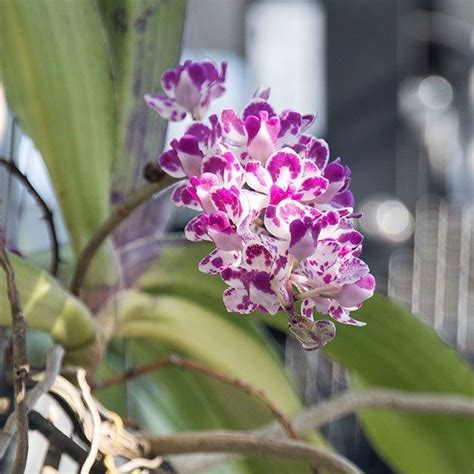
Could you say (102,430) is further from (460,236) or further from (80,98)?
(460,236)

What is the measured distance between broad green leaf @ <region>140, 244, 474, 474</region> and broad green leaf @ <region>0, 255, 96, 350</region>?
0.19ft

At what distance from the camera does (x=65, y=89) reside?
29 cm

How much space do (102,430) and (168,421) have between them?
0.17 metres

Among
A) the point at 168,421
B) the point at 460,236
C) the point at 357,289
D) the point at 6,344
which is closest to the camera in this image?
the point at 357,289

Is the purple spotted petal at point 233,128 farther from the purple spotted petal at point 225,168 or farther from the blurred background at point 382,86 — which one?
the blurred background at point 382,86

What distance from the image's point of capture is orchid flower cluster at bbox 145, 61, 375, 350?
0.18 meters

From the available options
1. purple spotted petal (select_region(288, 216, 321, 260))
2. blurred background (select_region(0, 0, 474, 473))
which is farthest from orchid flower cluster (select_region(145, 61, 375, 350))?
blurred background (select_region(0, 0, 474, 473))

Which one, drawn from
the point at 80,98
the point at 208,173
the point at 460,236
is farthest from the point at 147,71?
the point at 460,236

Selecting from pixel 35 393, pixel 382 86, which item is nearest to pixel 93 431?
pixel 35 393

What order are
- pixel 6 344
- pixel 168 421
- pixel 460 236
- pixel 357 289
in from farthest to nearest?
pixel 460 236 → pixel 168 421 → pixel 6 344 → pixel 357 289

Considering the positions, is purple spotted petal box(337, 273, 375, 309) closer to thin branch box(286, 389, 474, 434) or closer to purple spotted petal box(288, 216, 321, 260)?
purple spotted petal box(288, 216, 321, 260)

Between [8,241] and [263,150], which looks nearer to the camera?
[263,150]

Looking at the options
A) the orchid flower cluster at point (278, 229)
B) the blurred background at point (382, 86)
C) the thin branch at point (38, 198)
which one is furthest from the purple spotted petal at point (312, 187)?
the blurred background at point (382, 86)

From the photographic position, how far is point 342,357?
0.33m
